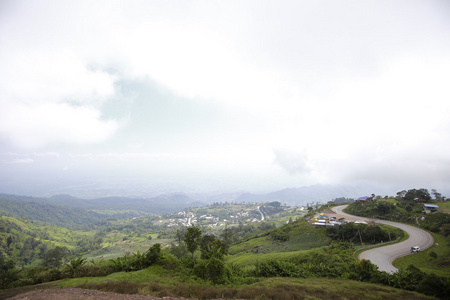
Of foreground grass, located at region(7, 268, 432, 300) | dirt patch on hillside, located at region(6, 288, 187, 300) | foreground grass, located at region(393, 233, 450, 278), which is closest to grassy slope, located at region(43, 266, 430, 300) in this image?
foreground grass, located at region(7, 268, 432, 300)

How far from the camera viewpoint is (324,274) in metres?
20.9

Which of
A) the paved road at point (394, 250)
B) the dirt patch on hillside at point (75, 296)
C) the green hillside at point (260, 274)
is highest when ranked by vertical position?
the dirt patch on hillside at point (75, 296)

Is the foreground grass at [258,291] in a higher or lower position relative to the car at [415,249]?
higher

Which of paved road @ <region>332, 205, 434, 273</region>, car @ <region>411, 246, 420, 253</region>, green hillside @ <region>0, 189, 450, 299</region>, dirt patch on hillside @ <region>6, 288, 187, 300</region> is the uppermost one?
dirt patch on hillside @ <region>6, 288, 187, 300</region>

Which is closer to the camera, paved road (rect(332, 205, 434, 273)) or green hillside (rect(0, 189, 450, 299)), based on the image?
green hillside (rect(0, 189, 450, 299))

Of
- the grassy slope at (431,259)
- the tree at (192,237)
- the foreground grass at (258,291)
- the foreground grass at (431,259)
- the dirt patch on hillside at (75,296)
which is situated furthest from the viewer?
the foreground grass at (431,259)

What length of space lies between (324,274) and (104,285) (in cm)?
2126

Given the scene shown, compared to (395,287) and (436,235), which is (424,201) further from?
(395,287)

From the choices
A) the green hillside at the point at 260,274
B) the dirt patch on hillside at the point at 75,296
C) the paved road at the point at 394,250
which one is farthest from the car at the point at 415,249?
the dirt patch on hillside at the point at 75,296

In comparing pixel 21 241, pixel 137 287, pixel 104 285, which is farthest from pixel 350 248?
pixel 21 241

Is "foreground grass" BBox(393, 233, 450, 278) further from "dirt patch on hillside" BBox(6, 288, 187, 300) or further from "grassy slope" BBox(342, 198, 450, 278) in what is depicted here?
"dirt patch on hillside" BBox(6, 288, 187, 300)

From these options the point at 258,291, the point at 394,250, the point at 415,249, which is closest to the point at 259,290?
the point at 258,291

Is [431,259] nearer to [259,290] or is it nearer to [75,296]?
[259,290]

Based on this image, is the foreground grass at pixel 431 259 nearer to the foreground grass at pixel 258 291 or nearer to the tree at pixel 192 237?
the foreground grass at pixel 258 291
